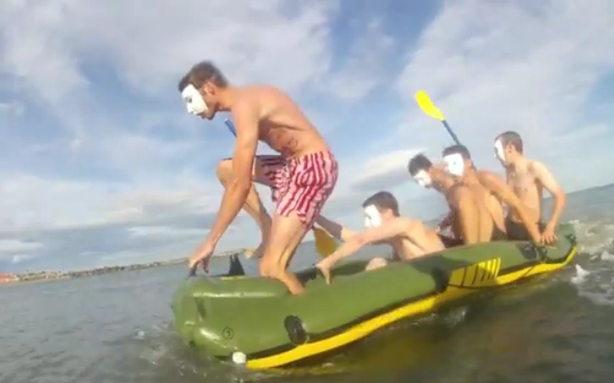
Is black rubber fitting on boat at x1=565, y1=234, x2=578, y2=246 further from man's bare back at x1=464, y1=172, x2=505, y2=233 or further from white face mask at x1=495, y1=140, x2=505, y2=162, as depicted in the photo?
white face mask at x1=495, y1=140, x2=505, y2=162

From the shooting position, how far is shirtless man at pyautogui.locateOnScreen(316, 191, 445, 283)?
6.14 m

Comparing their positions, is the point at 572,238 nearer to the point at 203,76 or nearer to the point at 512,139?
the point at 512,139

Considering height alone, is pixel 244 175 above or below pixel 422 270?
above

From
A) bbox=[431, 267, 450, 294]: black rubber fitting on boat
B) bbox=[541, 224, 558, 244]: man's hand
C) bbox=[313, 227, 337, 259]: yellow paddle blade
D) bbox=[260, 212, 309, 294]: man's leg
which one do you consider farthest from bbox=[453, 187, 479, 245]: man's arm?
bbox=[260, 212, 309, 294]: man's leg

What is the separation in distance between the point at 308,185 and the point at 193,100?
1.18 meters

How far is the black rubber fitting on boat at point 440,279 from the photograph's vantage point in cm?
580

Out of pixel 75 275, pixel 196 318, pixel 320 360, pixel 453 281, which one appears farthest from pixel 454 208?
pixel 75 275

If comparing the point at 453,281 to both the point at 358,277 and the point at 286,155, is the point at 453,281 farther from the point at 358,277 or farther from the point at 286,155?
the point at 286,155

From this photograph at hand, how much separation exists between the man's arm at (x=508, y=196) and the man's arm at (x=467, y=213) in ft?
1.54

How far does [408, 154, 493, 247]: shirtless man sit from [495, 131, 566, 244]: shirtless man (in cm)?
76

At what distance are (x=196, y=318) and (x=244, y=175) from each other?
1243mm

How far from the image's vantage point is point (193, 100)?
4918 mm

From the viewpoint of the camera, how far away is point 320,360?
4938 mm

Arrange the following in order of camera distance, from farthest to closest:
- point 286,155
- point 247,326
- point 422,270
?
point 422,270 → point 286,155 → point 247,326
